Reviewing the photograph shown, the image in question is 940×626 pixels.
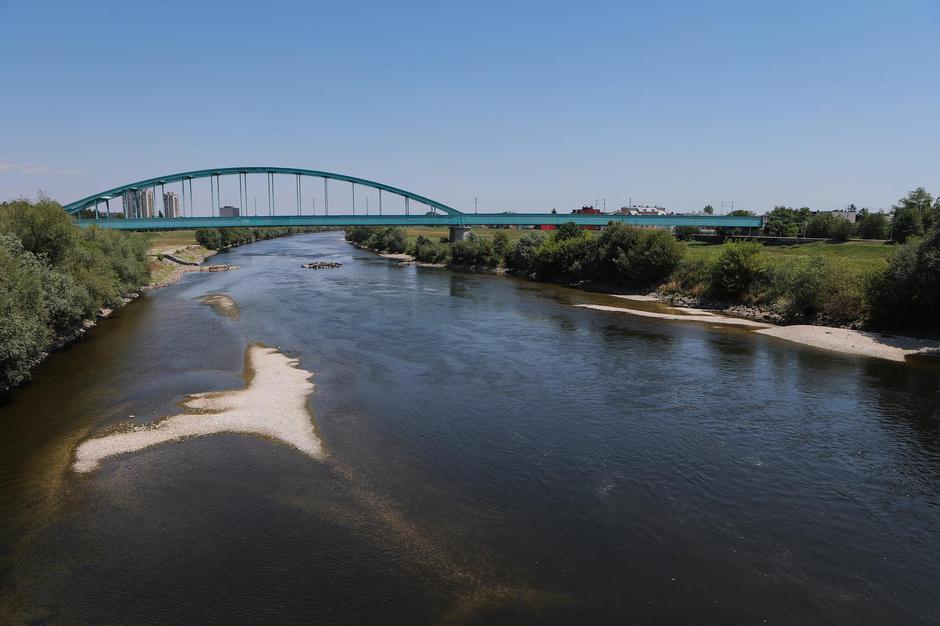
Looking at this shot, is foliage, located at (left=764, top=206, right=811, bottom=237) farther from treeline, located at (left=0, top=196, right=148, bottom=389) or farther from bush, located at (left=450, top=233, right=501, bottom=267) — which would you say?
treeline, located at (left=0, top=196, right=148, bottom=389)

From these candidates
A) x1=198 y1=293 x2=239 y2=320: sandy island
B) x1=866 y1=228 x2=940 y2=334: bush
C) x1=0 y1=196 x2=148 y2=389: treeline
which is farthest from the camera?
x1=198 y1=293 x2=239 y2=320: sandy island

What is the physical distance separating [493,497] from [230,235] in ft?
385

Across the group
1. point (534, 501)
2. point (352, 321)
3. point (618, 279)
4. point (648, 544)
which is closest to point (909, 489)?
point (648, 544)

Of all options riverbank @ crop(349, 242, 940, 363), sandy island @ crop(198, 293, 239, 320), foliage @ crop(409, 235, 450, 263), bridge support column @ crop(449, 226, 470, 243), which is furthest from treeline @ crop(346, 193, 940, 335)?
sandy island @ crop(198, 293, 239, 320)

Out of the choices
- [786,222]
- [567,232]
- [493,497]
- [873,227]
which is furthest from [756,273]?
[786,222]

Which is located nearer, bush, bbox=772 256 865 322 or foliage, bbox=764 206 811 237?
bush, bbox=772 256 865 322

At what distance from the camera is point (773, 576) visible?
430 inches

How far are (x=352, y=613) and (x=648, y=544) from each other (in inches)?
239

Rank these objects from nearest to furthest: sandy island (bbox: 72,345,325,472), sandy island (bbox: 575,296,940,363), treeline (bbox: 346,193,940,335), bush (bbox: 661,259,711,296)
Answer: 1. sandy island (bbox: 72,345,325,472)
2. sandy island (bbox: 575,296,940,363)
3. treeline (bbox: 346,193,940,335)
4. bush (bbox: 661,259,711,296)

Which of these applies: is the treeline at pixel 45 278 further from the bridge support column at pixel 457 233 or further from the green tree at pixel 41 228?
the bridge support column at pixel 457 233

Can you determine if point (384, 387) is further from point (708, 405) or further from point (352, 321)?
point (352, 321)

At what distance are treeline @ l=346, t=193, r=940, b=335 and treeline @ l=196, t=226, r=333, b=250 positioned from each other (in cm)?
5923

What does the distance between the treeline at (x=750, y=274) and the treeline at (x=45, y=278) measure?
1498 inches

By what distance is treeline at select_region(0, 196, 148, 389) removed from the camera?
19.3m
